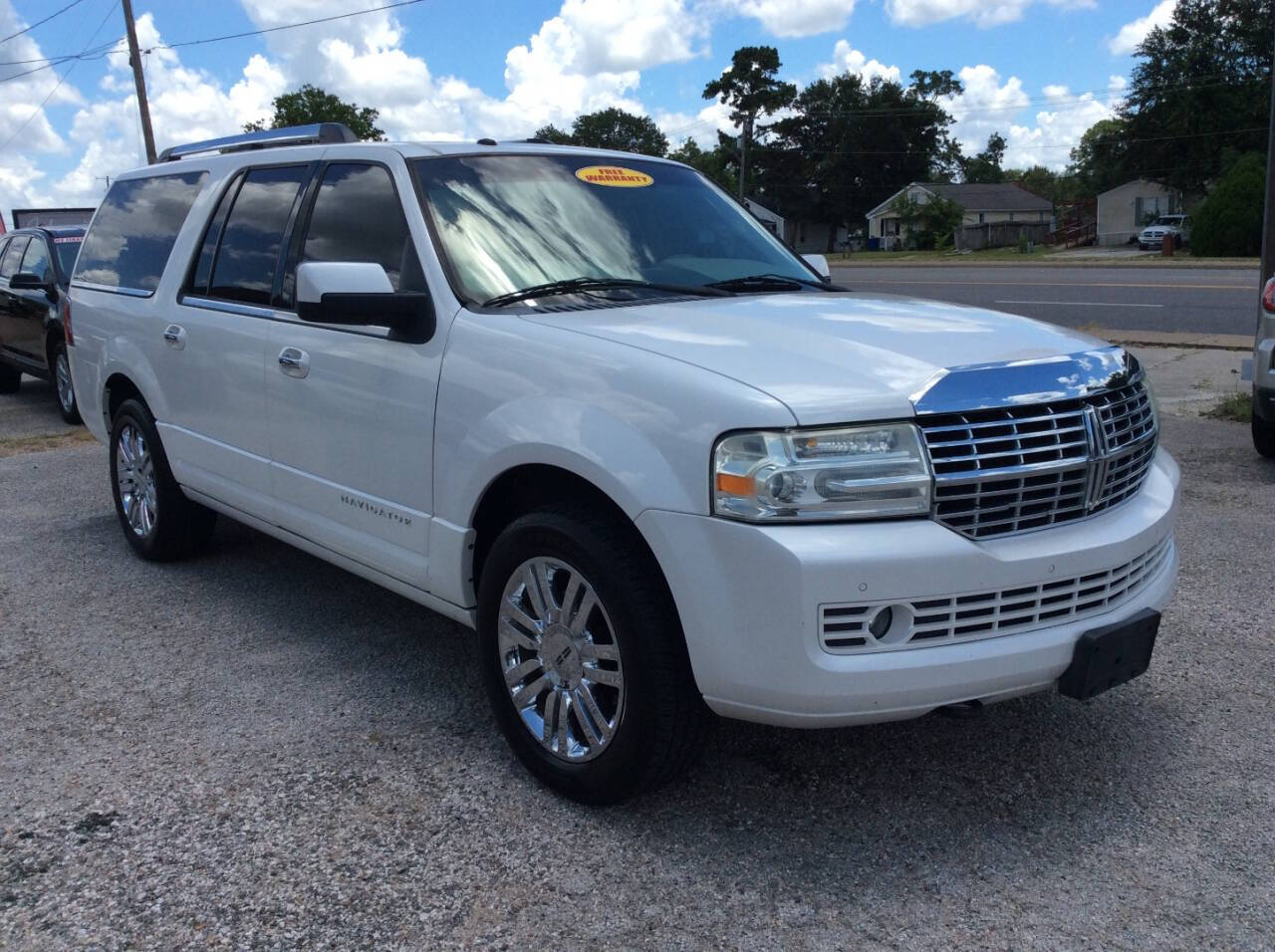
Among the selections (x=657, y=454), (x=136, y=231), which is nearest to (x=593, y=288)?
(x=657, y=454)

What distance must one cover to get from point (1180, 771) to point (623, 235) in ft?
7.95

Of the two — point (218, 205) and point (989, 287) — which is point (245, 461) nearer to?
point (218, 205)

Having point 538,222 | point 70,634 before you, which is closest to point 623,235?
point 538,222

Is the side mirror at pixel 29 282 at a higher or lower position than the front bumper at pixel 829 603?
higher

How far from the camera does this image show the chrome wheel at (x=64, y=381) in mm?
10898

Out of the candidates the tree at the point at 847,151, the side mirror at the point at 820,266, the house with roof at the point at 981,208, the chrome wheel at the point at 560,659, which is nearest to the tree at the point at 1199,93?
the house with roof at the point at 981,208

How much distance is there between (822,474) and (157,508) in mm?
3961

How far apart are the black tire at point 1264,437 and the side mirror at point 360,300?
5.90 meters

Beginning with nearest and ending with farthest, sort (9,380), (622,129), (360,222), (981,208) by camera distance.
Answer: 1. (360,222)
2. (9,380)
3. (981,208)
4. (622,129)

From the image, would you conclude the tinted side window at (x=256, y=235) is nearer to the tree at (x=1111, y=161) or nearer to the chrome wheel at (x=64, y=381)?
the chrome wheel at (x=64, y=381)

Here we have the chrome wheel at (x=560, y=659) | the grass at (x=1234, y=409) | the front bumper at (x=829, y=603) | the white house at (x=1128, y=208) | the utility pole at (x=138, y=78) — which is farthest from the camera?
the white house at (x=1128, y=208)

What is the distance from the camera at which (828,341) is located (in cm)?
324

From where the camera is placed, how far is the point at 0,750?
380 cm

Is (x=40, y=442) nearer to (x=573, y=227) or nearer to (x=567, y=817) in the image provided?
(x=573, y=227)
